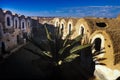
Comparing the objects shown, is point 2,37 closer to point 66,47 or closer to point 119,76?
point 66,47

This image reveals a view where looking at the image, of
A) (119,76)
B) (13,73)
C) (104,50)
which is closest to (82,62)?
(104,50)

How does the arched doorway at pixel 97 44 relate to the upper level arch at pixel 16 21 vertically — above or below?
below

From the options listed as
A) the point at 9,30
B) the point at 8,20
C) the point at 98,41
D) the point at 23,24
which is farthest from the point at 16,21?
the point at 98,41

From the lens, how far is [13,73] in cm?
1168

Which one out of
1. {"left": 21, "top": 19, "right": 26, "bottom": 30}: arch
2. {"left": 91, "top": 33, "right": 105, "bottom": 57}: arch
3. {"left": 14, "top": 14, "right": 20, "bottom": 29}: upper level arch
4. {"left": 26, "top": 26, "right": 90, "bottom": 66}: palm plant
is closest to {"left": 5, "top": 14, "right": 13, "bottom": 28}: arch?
{"left": 14, "top": 14, "right": 20, "bottom": 29}: upper level arch

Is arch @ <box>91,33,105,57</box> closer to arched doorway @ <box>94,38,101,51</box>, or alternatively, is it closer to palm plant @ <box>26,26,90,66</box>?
arched doorway @ <box>94,38,101,51</box>

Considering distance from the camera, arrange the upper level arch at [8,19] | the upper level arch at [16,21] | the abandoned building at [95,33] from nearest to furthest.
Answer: the abandoned building at [95,33]
the upper level arch at [8,19]
the upper level arch at [16,21]

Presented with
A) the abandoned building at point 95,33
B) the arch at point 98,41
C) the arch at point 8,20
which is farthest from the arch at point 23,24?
the arch at point 98,41

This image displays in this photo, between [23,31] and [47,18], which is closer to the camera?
[23,31]

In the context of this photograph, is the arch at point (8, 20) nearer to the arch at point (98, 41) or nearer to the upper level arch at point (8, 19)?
the upper level arch at point (8, 19)

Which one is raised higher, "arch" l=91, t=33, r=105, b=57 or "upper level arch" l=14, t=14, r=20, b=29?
"upper level arch" l=14, t=14, r=20, b=29

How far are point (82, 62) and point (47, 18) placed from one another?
858 inches

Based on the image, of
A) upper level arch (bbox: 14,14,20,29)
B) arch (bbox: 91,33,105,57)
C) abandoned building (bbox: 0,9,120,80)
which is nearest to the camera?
abandoned building (bbox: 0,9,120,80)

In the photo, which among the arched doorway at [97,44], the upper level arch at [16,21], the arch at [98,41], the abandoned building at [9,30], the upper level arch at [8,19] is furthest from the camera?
the upper level arch at [16,21]
